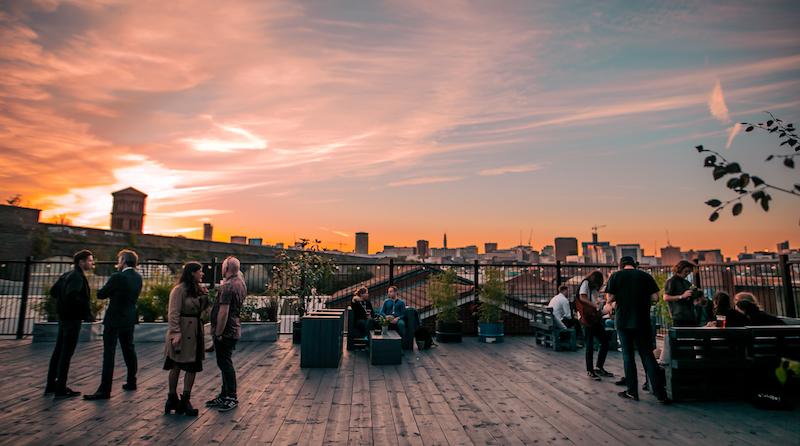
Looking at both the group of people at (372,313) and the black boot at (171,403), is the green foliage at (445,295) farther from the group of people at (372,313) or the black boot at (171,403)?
the black boot at (171,403)

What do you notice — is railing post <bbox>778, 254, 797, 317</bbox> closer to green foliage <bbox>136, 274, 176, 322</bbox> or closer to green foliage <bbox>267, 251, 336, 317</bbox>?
green foliage <bbox>267, 251, 336, 317</bbox>

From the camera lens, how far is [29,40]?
9547 mm

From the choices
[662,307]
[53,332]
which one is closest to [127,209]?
[53,332]

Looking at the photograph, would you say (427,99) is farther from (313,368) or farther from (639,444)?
(639,444)

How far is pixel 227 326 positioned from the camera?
194 inches

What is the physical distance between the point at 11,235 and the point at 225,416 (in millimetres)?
34146

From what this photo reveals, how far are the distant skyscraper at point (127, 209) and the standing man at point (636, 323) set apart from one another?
9571 cm

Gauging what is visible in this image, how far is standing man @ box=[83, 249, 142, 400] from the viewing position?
527 centimetres

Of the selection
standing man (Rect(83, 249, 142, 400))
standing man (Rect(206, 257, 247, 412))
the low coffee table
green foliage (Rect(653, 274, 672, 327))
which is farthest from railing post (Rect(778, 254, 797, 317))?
standing man (Rect(83, 249, 142, 400))

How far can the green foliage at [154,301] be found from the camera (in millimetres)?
9602

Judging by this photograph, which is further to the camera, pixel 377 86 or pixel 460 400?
pixel 377 86

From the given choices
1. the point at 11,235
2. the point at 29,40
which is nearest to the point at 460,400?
the point at 29,40

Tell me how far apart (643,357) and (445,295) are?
508 cm

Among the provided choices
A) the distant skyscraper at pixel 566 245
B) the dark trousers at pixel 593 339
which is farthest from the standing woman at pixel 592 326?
the distant skyscraper at pixel 566 245
